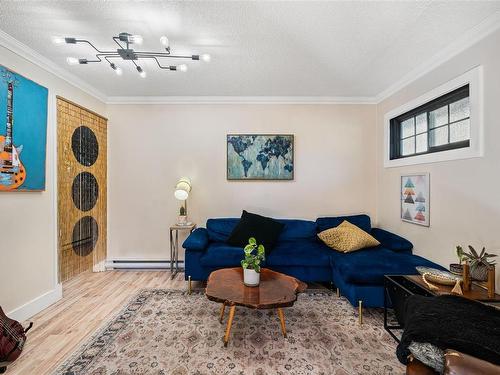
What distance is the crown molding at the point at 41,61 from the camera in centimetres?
214

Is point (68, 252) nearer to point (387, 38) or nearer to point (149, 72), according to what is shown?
point (149, 72)

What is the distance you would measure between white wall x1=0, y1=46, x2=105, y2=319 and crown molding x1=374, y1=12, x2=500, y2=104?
4212mm

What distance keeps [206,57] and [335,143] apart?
2355 mm

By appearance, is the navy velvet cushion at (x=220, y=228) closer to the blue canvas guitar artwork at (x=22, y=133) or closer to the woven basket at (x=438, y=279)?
the blue canvas guitar artwork at (x=22, y=133)

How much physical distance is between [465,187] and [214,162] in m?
3.03

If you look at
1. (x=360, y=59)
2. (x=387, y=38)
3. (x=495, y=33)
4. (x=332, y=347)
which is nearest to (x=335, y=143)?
(x=360, y=59)

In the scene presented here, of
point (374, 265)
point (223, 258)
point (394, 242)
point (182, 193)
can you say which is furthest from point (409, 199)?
point (182, 193)

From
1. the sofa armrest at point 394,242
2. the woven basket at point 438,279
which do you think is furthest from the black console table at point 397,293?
the sofa armrest at point 394,242

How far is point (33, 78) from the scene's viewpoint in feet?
8.00

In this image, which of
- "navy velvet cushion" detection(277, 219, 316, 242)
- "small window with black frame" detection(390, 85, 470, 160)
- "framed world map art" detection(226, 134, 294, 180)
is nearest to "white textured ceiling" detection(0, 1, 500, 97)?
"small window with black frame" detection(390, 85, 470, 160)

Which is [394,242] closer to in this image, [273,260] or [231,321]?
[273,260]

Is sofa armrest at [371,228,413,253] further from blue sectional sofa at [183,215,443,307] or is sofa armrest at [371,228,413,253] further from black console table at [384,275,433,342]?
black console table at [384,275,433,342]

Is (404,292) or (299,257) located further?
(299,257)

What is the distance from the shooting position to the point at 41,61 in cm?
250
